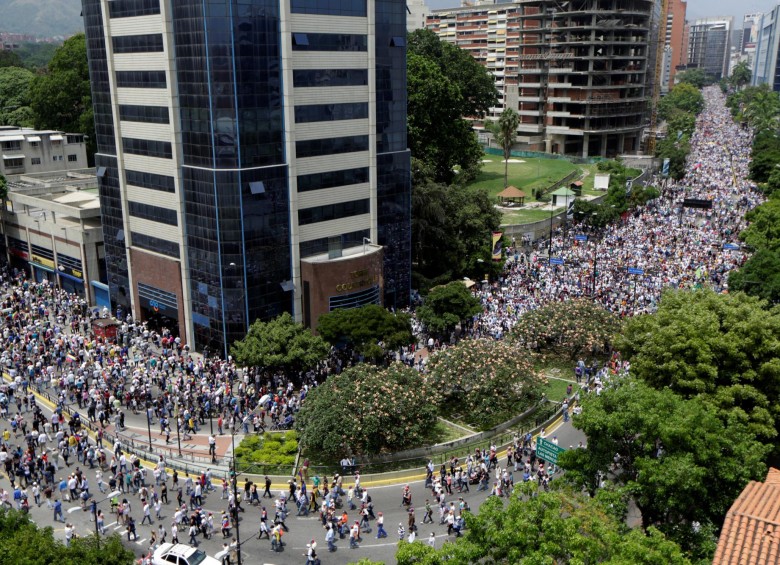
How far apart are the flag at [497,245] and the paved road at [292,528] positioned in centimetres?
3329

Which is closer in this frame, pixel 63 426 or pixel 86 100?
pixel 63 426

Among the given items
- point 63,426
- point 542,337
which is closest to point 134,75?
point 63,426

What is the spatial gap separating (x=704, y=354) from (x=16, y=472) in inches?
1229

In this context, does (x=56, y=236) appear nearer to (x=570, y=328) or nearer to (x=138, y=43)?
(x=138, y=43)

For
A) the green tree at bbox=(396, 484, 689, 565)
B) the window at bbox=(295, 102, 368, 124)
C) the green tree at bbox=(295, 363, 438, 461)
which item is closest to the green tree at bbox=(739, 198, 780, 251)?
the window at bbox=(295, 102, 368, 124)

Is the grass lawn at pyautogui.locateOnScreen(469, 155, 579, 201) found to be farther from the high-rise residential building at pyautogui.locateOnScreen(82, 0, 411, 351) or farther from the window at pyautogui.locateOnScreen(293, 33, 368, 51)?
the window at pyautogui.locateOnScreen(293, 33, 368, 51)

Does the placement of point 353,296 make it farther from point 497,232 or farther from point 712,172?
point 712,172

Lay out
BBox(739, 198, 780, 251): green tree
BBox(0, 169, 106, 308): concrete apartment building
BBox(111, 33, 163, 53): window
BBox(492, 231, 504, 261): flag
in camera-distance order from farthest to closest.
→ BBox(492, 231, 504, 261): flag
BBox(739, 198, 780, 251): green tree
BBox(0, 169, 106, 308): concrete apartment building
BBox(111, 33, 163, 53): window

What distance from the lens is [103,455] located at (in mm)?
35562

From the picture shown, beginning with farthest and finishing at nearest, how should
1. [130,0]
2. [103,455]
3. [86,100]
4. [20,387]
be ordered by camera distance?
[86,100] < [130,0] < [20,387] < [103,455]

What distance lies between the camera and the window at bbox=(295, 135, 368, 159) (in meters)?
48.5

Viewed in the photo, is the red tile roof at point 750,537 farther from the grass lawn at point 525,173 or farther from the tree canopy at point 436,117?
the grass lawn at point 525,173

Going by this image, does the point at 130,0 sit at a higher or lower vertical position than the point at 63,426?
higher

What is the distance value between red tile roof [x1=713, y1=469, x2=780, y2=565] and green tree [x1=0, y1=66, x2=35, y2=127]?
103 metres
